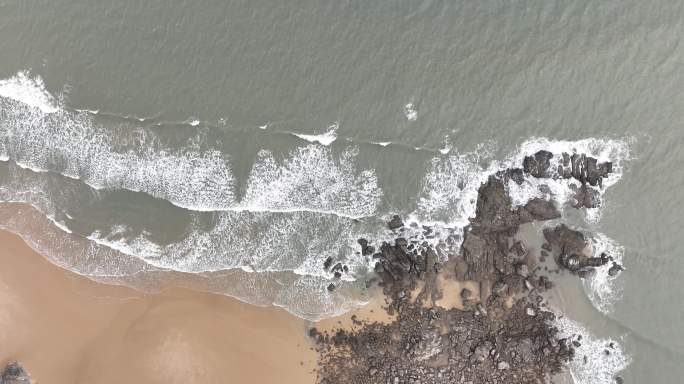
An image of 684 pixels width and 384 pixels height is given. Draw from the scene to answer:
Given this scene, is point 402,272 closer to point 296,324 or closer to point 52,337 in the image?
point 296,324

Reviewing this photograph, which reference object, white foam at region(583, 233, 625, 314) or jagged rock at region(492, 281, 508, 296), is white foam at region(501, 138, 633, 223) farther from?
jagged rock at region(492, 281, 508, 296)

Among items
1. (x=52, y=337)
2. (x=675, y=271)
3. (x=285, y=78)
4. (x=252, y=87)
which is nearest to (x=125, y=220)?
(x=52, y=337)

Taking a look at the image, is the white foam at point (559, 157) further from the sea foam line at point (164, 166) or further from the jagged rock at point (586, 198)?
the sea foam line at point (164, 166)

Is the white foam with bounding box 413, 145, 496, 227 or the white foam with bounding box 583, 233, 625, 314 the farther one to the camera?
the white foam with bounding box 413, 145, 496, 227

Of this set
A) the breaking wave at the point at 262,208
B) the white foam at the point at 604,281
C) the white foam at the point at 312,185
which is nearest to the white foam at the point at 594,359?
the white foam at the point at 604,281

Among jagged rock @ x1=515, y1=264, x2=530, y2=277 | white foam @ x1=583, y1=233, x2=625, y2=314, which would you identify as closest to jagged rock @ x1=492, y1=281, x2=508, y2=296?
jagged rock @ x1=515, y1=264, x2=530, y2=277

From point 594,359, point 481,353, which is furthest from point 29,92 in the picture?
point 594,359
